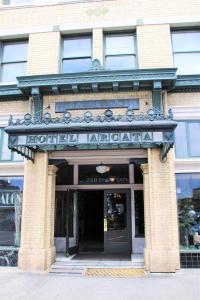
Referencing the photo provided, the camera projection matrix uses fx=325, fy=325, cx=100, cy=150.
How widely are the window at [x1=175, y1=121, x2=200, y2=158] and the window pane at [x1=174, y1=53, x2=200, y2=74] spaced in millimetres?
1899

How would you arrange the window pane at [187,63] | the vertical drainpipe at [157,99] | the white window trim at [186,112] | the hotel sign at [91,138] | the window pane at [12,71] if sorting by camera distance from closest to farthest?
the hotel sign at [91,138], the vertical drainpipe at [157,99], the white window trim at [186,112], the window pane at [187,63], the window pane at [12,71]

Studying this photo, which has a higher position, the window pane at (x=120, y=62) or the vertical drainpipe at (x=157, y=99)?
the window pane at (x=120, y=62)

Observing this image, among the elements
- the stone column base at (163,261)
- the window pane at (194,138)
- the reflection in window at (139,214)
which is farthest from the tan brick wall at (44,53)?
the stone column base at (163,261)

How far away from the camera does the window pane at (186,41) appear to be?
1104 cm

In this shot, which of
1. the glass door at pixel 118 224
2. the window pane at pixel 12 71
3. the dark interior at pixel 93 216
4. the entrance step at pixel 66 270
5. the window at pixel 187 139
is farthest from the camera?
the dark interior at pixel 93 216

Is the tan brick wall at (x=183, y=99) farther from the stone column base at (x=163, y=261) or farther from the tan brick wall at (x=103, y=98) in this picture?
the stone column base at (x=163, y=261)

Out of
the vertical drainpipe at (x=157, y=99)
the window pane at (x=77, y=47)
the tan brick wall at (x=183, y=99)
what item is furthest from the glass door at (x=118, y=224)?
the window pane at (x=77, y=47)

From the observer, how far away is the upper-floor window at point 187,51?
35.6 feet

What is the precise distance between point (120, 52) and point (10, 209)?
6.36 metres

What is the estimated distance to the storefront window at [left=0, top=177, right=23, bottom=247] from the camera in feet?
33.3

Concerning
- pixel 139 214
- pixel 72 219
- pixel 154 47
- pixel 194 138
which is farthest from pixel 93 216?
pixel 154 47

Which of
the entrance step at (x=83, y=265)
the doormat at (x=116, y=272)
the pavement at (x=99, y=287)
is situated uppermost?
the entrance step at (x=83, y=265)

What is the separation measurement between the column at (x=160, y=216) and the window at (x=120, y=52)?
332cm

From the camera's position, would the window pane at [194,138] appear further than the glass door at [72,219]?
No
